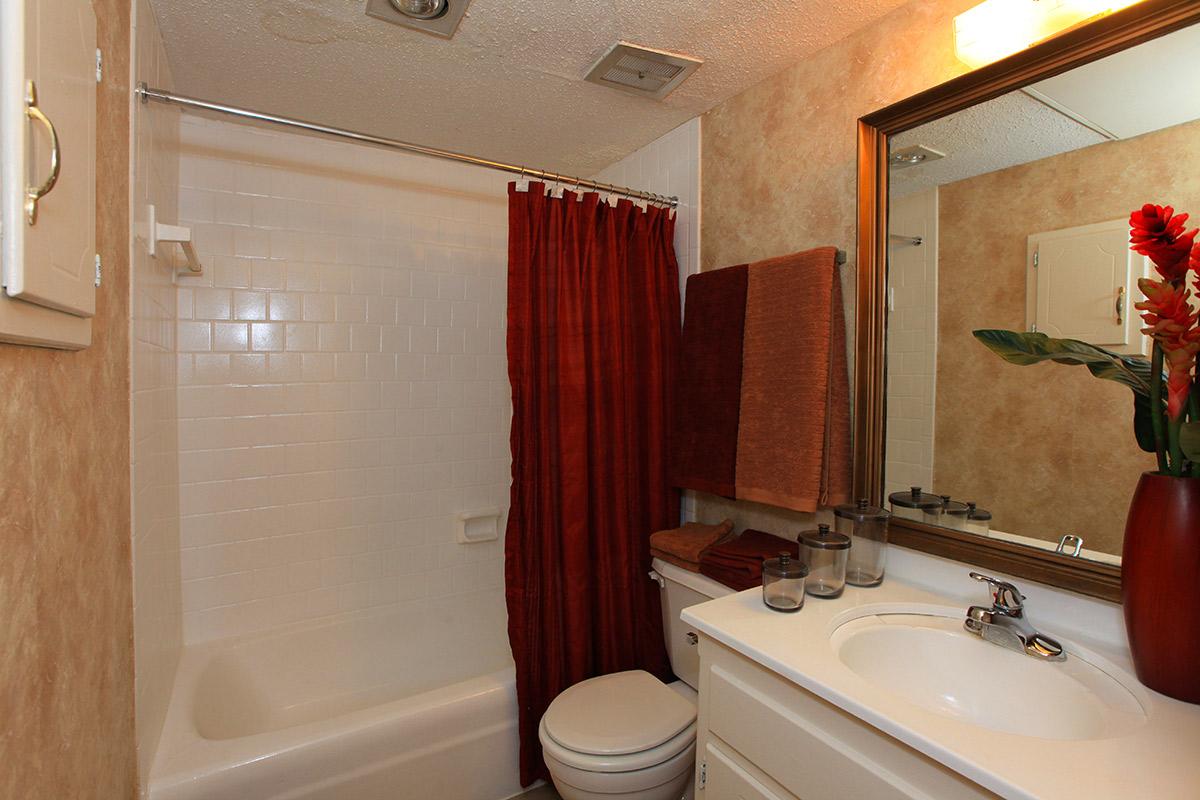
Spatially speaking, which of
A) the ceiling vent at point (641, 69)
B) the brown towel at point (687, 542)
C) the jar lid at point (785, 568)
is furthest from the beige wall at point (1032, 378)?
the ceiling vent at point (641, 69)

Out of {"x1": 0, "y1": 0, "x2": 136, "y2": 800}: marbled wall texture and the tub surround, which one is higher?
{"x1": 0, "y1": 0, "x2": 136, "y2": 800}: marbled wall texture

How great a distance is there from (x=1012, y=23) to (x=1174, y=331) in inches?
29.1

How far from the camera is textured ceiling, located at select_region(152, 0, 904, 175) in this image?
150cm

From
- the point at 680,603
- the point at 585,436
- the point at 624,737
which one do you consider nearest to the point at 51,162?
the point at 585,436

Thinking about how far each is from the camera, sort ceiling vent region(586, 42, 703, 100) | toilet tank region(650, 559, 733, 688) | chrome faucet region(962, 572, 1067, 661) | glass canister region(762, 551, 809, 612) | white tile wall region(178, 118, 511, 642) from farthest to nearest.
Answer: white tile wall region(178, 118, 511, 642), toilet tank region(650, 559, 733, 688), ceiling vent region(586, 42, 703, 100), glass canister region(762, 551, 809, 612), chrome faucet region(962, 572, 1067, 661)

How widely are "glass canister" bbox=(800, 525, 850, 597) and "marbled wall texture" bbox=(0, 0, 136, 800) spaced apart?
134cm

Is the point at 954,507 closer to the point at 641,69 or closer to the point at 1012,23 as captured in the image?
the point at 1012,23

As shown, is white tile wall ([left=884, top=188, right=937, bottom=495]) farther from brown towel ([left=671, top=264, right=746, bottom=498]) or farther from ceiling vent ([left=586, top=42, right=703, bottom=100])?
ceiling vent ([left=586, top=42, right=703, bottom=100])

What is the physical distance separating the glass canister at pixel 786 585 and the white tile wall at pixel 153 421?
4.54 ft

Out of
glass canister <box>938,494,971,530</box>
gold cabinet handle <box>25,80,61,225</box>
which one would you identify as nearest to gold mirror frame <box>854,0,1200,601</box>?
glass canister <box>938,494,971,530</box>

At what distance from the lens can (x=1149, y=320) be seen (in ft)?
3.08

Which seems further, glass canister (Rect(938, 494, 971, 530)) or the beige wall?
glass canister (Rect(938, 494, 971, 530))

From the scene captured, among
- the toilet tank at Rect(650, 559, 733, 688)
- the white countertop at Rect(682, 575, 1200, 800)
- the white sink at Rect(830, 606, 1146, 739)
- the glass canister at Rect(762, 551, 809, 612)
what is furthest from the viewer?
the toilet tank at Rect(650, 559, 733, 688)

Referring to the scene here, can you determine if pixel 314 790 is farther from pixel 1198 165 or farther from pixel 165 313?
pixel 1198 165
